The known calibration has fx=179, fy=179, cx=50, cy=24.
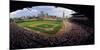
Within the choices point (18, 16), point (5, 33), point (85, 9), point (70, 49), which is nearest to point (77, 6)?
point (85, 9)

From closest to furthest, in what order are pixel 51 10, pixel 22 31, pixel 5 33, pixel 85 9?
pixel 5 33 < pixel 22 31 < pixel 51 10 < pixel 85 9

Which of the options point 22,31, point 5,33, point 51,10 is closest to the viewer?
point 5,33

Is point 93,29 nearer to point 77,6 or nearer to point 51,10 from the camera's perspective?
point 77,6
